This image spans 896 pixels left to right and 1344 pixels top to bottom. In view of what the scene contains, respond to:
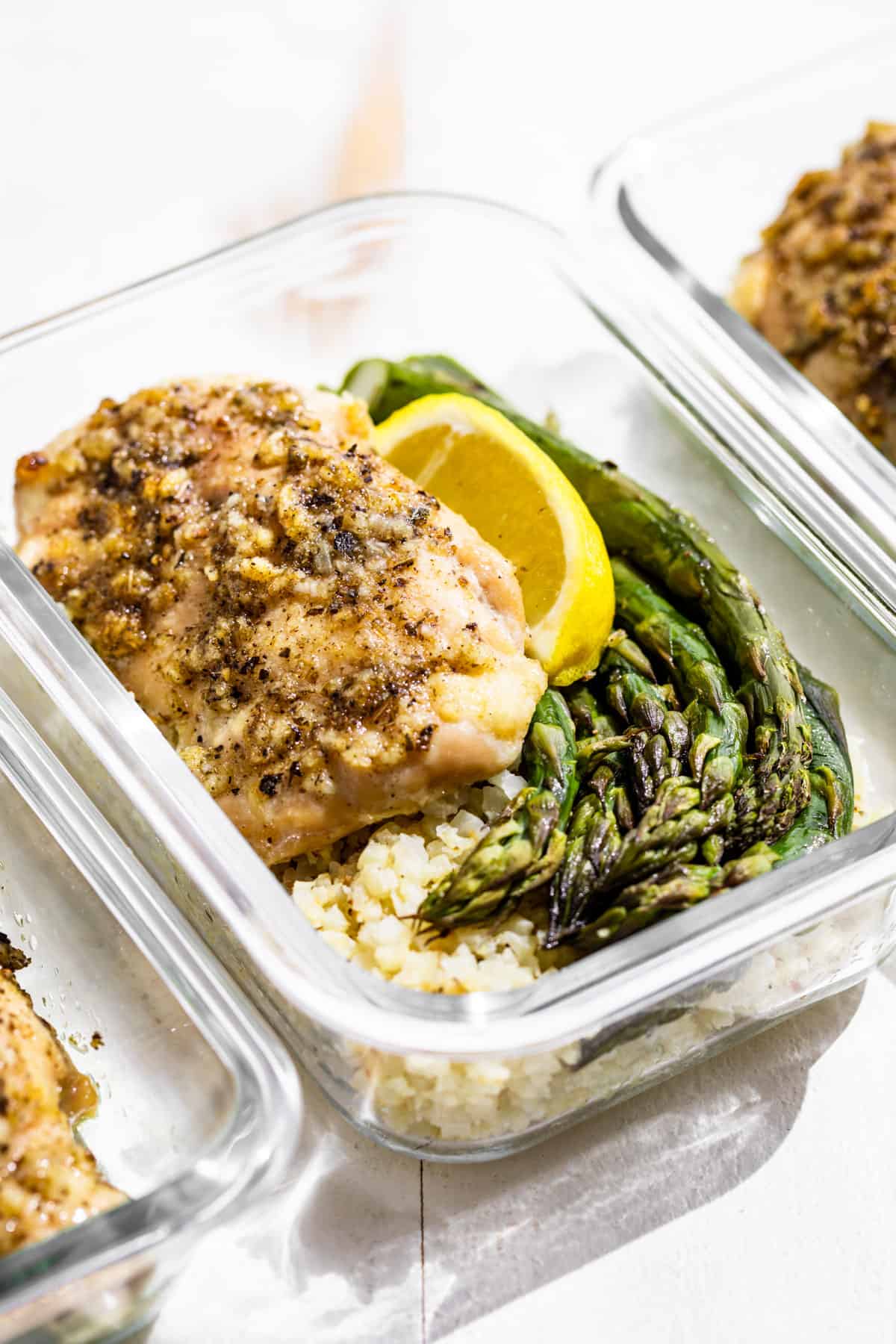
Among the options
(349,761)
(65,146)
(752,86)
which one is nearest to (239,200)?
(65,146)

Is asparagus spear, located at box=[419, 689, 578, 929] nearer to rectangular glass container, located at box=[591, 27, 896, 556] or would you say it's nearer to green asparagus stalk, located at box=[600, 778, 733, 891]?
green asparagus stalk, located at box=[600, 778, 733, 891]

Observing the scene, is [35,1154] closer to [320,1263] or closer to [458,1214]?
[320,1263]

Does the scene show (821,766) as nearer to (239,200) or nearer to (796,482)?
(796,482)

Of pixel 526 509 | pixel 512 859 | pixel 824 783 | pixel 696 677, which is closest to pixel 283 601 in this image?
pixel 526 509

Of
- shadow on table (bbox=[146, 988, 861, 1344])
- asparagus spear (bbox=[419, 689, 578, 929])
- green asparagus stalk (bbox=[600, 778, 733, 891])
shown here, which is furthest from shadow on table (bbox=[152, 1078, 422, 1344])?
green asparagus stalk (bbox=[600, 778, 733, 891])

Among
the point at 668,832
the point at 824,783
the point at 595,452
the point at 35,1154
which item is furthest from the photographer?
the point at 595,452
